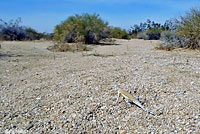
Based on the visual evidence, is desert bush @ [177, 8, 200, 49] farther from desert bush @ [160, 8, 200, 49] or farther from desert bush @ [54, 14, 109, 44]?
desert bush @ [54, 14, 109, 44]

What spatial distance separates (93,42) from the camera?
15.1 metres


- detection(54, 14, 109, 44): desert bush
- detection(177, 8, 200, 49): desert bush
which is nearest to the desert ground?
detection(177, 8, 200, 49): desert bush

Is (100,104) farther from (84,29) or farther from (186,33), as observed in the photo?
(84,29)

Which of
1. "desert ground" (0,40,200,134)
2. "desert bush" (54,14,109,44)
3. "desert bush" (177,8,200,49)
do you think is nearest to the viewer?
"desert ground" (0,40,200,134)

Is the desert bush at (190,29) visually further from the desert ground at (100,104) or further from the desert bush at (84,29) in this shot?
the desert bush at (84,29)

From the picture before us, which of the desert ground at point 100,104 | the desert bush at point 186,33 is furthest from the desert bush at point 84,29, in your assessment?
the desert ground at point 100,104

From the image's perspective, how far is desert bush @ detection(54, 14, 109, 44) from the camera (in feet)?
46.6

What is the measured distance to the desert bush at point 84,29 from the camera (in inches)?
559

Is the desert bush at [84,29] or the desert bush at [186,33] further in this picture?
the desert bush at [84,29]

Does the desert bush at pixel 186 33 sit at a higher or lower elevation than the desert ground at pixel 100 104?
higher

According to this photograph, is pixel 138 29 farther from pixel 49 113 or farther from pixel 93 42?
pixel 49 113

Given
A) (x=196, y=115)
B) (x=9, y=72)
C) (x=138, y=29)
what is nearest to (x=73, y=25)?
(x=9, y=72)

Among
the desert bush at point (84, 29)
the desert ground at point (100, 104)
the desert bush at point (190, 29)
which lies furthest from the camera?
the desert bush at point (84, 29)

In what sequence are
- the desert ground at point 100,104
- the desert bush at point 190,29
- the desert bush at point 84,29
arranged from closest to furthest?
1. the desert ground at point 100,104
2. the desert bush at point 190,29
3. the desert bush at point 84,29
